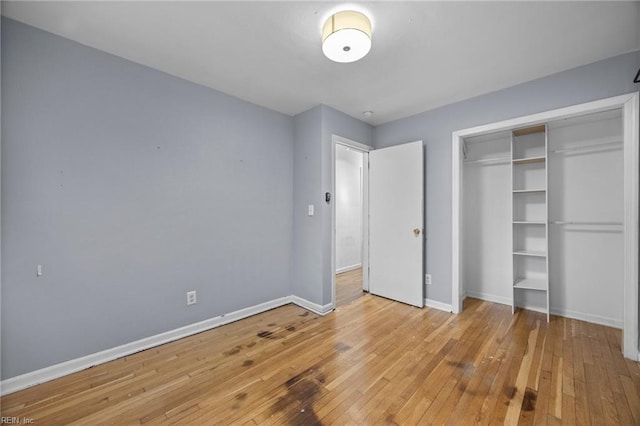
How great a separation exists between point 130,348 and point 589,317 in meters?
4.60

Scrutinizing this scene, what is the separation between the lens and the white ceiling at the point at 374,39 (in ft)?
5.57

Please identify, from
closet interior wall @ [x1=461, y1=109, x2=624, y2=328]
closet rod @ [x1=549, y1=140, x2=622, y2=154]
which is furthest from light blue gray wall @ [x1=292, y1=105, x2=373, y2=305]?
closet rod @ [x1=549, y1=140, x2=622, y2=154]

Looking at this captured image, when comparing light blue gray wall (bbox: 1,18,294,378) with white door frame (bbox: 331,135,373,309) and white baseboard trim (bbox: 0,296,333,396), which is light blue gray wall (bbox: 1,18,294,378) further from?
white door frame (bbox: 331,135,373,309)

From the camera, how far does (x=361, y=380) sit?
1.88 metres

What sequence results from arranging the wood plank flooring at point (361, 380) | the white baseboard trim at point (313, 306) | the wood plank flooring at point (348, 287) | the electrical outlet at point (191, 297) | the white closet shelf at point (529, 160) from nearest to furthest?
the wood plank flooring at point (361, 380) < the electrical outlet at point (191, 297) < the white closet shelf at point (529, 160) < the white baseboard trim at point (313, 306) < the wood plank flooring at point (348, 287)

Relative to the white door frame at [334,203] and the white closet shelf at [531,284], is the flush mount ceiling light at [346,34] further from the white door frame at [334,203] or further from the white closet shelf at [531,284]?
the white closet shelf at [531,284]

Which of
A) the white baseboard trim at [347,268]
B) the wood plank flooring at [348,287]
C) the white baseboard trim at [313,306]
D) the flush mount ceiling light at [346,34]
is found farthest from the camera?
the white baseboard trim at [347,268]

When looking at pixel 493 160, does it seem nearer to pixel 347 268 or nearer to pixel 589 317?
pixel 589 317

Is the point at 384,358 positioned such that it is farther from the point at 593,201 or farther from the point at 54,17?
the point at 54,17

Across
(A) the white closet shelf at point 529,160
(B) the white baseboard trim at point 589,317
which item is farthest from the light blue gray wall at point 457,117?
(B) the white baseboard trim at point 589,317

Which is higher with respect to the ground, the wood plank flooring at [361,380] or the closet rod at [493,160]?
the closet rod at [493,160]

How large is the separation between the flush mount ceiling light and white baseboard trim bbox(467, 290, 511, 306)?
342 centimetres

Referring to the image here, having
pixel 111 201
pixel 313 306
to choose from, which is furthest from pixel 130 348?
pixel 313 306

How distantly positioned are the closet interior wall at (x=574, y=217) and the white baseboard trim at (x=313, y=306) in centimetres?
218
